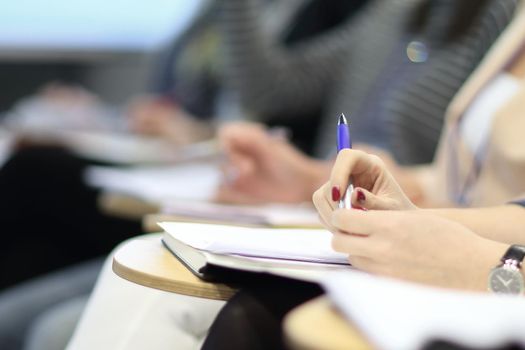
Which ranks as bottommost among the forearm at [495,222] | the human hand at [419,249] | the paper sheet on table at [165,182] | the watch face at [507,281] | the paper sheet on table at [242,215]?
the paper sheet on table at [165,182]

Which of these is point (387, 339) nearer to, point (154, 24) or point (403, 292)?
point (403, 292)

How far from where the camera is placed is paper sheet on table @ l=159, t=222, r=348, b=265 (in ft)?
1.84

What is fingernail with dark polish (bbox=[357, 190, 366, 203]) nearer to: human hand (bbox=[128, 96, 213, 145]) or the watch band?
the watch band

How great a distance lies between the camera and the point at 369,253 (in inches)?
20.3

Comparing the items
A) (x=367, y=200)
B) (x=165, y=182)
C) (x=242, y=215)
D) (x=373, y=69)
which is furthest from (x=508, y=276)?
(x=373, y=69)

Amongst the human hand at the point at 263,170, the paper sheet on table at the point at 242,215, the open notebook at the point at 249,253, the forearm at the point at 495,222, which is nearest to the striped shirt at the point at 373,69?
the human hand at the point at 263,170

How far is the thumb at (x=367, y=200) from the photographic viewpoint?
1.89ft

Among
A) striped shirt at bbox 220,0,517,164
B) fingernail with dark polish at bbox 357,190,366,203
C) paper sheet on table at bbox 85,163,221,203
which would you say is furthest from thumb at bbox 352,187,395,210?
striped shirt at bbox 220,0,517,164

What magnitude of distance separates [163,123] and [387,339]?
181 centimetres

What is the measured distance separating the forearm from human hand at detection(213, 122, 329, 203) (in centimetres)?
57

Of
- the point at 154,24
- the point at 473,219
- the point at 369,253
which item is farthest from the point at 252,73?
the point at 154,24

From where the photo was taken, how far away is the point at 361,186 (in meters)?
0.62

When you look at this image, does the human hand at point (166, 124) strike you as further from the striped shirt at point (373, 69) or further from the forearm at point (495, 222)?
the forearm at point (495, 222)

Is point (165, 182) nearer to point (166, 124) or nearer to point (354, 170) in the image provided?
point (354, 170)
